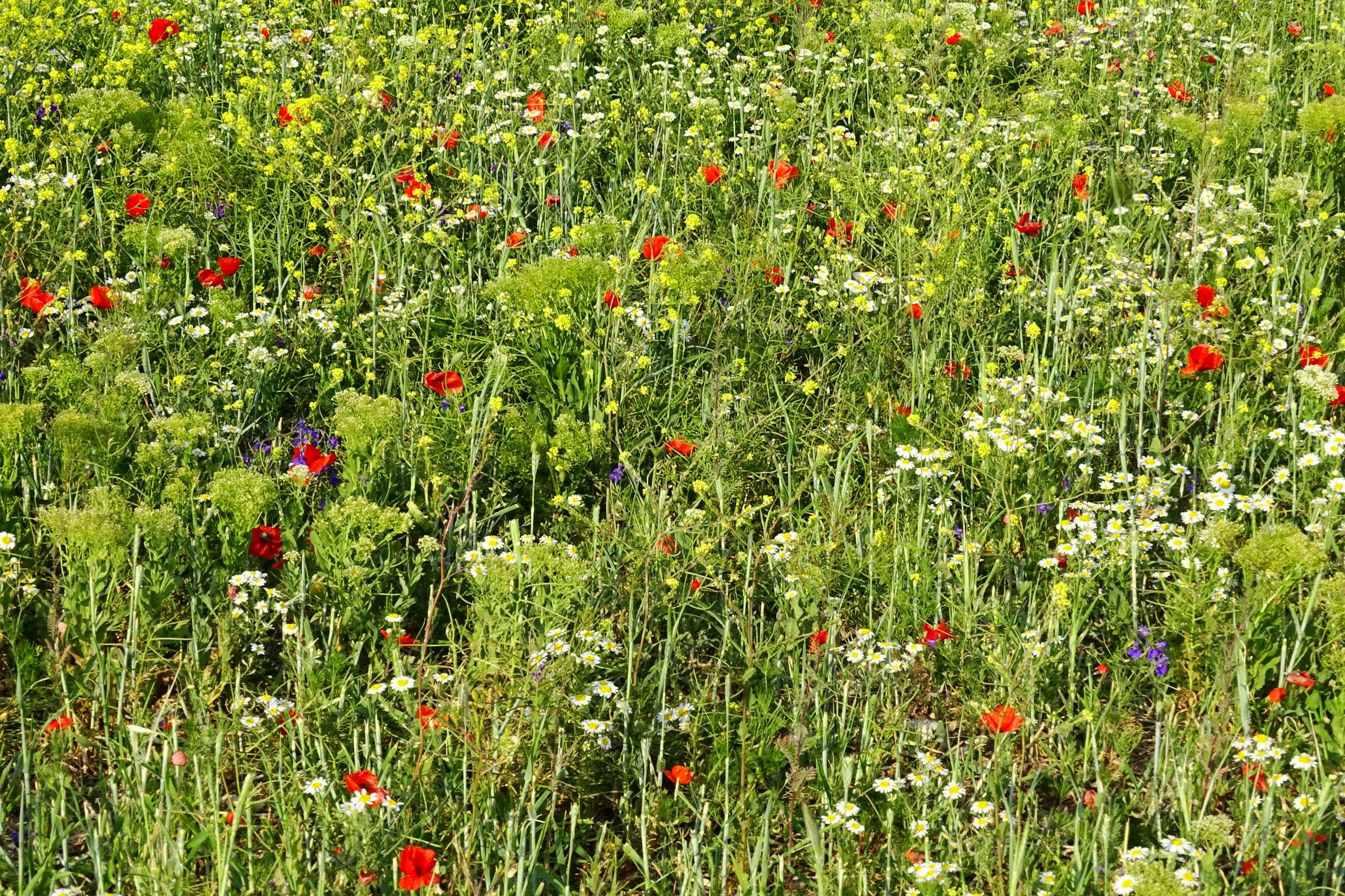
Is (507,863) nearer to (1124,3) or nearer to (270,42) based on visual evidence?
(270,42)

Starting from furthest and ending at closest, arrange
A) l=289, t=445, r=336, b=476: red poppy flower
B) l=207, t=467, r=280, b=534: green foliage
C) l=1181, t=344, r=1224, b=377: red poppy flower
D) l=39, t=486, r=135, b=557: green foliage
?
l=1181, t=344, r=1224, b=377: red poppy flower → l=289, t=445, r=336, b=476: red poppy flower → l=207, t=467, r=280, b=534: green foliage → l=39, t=486, r=135, b=557: green foliage

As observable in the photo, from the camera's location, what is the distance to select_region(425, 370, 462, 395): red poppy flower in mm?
3466

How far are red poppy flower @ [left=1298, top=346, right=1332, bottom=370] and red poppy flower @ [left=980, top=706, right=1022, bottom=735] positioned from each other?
1724 mm

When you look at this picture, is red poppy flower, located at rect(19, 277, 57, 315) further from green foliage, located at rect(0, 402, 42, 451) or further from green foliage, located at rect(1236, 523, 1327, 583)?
green foliage, located at rect(1236, 523, 1327, 583)

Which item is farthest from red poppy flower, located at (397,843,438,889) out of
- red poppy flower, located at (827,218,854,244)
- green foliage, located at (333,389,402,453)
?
red poppy flower, located at (827,218,854,244)

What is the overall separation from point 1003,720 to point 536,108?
328cm

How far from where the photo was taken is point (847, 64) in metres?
5.87

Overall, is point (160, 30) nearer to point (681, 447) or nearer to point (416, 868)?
point (681, 447)

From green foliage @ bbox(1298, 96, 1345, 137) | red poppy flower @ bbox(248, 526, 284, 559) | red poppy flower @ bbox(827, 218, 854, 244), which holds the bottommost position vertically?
red poppy flower @ bbox(248, 526, 284, 559)

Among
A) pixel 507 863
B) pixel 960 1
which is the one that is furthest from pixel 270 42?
pixel 507 863

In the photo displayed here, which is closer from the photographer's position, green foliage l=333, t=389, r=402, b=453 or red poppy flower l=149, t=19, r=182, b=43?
green foliage l=333, t=389, r=402, b=453

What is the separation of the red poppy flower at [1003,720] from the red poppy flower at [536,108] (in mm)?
3087

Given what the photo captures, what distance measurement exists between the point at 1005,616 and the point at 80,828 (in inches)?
74.4


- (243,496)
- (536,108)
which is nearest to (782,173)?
(536,108)
